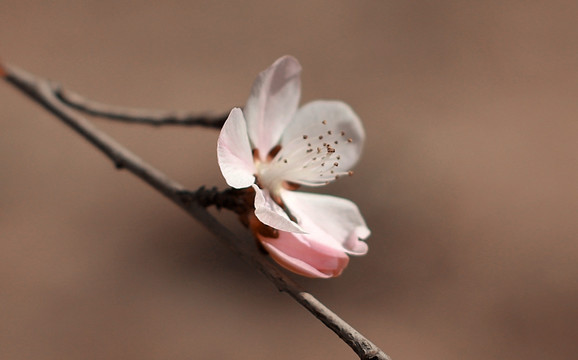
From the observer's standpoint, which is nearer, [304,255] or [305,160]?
[304,255]

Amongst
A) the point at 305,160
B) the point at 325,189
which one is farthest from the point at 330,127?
the point at 325,189

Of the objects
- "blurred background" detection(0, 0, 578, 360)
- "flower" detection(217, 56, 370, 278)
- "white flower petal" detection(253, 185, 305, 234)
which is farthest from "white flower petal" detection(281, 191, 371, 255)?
"blurred background" detection(0, 0, 578, 360)

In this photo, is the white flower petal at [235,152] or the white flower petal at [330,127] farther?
the white flower petal at [330,127]

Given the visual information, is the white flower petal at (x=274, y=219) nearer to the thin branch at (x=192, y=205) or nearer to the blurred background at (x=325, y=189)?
the thin branch at (x=192, y=205)

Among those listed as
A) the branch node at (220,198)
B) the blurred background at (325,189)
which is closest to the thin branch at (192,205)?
the branch node at (220,198)

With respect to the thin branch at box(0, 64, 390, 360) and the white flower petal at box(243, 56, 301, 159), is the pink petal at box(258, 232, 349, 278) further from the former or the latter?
the white flower petal at box(243, 56, 301, 159)

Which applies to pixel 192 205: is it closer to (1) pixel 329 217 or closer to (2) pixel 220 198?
(2) pixel 220 198
